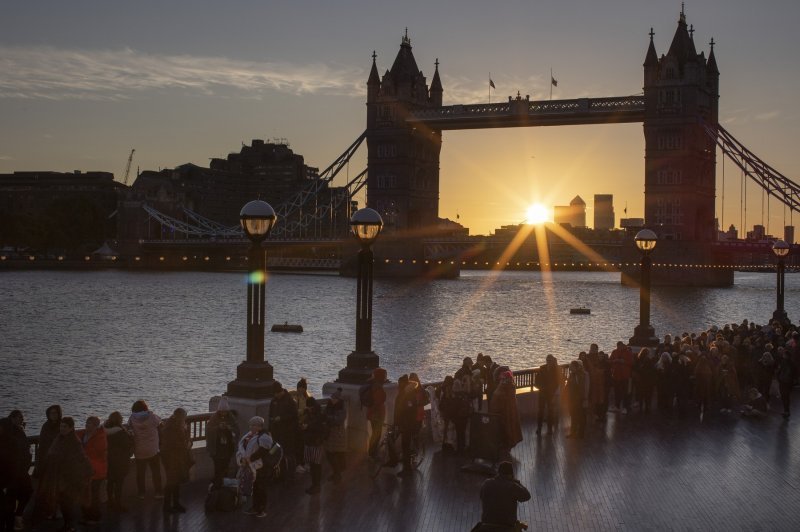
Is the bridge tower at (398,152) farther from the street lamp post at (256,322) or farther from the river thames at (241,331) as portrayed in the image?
the street lamp post at (256,322)

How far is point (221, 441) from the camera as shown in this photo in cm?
1417

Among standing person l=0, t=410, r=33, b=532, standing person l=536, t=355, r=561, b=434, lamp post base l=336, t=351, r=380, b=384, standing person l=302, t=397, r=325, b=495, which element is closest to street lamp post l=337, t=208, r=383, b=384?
lamp post base l=336, t=351, r=380, b=384

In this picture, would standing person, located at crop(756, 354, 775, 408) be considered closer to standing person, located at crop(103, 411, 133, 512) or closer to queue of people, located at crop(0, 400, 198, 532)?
queue of people, located at crop(0, 400, 198, 532)

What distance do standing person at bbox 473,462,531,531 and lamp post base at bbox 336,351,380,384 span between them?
22.4ft

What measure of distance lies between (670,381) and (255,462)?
1159cm

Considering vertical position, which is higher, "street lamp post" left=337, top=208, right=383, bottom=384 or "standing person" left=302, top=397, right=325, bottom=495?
"street lamp post" left=337, top=208, right=383, bottom=384

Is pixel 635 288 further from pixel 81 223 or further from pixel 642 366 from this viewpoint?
pixel 642 366

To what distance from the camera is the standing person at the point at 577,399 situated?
19.1 m

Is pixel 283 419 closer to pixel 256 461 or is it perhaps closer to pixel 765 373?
pixel 256 461

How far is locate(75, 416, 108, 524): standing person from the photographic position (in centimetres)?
1308

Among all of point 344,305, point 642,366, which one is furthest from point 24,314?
point 642,366

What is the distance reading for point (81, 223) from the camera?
173000 mm

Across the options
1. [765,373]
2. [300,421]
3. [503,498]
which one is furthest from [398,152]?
[503,498]

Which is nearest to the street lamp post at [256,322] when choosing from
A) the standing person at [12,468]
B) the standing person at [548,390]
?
the standing person at [12,468]
